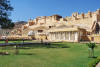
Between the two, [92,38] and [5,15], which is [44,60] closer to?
[5,15]

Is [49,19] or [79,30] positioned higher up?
[49,19]

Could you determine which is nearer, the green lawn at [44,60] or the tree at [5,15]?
the green lawn at [44,60]

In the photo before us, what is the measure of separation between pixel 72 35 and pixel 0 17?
20846 mm

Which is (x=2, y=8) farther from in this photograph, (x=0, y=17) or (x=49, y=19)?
(x=49, y=19)

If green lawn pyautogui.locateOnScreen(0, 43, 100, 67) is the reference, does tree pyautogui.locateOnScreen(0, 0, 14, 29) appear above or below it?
above

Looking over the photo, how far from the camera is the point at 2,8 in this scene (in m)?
24.8

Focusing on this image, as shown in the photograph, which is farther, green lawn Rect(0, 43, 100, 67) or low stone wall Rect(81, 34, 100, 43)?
low stone wall Rect(81, 34, 100, 43)

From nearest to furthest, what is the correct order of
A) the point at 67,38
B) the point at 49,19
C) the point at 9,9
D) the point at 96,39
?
1. the point at 9,9
2. the point at 96,39
3. the point at 67,38
4. the point at 49,19

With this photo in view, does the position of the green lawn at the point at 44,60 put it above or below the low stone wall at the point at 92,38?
below

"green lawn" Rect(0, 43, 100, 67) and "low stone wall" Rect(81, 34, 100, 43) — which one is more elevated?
"low stone wall" Rect(81, 34, 100, 43)

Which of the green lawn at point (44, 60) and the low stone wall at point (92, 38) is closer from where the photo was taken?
the green lawn at point (44, 60)

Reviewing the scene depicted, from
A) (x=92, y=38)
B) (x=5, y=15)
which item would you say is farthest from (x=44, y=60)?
(x=92, y=38)

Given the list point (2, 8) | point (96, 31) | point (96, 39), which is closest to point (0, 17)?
point (2, 8)

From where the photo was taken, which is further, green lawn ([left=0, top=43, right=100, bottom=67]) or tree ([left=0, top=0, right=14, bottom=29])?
tree ([left=0, top=0, right=14, bottom=29])
